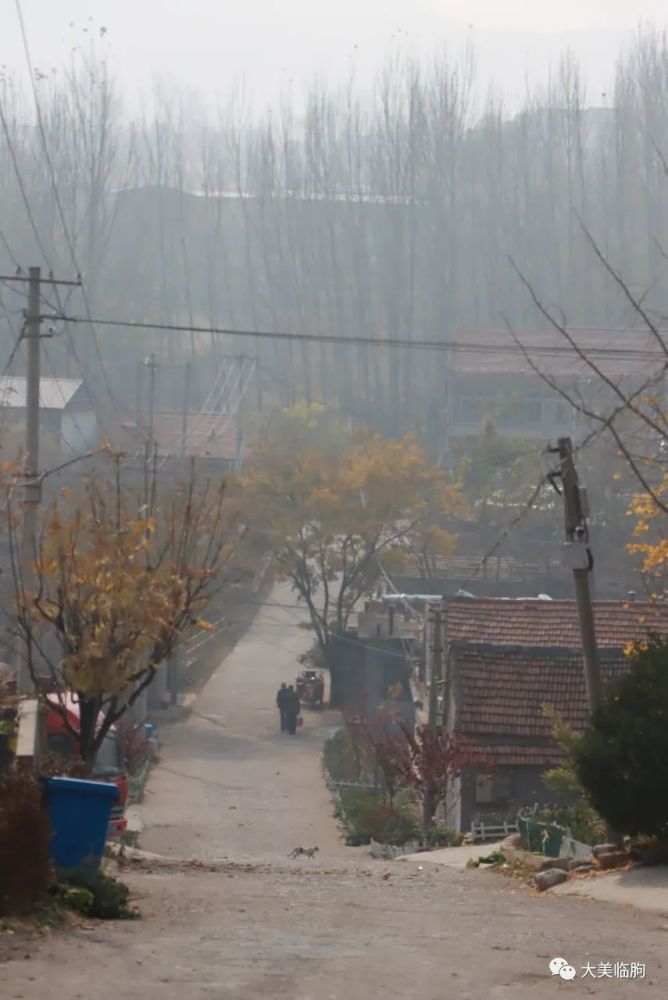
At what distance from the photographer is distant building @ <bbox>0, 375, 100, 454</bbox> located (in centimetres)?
6019

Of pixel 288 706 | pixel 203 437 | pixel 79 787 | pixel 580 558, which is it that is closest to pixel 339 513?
pixel 288 706

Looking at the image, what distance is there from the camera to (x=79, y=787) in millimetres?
10766

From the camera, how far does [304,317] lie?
309 ft

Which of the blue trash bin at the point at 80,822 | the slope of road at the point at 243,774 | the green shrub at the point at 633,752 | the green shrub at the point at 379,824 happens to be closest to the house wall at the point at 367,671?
the slope of road at the point at 243,774

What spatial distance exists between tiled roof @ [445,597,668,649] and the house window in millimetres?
3364

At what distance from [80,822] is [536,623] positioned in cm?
2007

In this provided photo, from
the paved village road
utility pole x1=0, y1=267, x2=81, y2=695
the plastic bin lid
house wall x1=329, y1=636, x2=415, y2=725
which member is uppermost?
utility pole x1=0, y1=267, x2=81, y2=695

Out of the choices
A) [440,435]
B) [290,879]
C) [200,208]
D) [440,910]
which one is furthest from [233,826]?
[200,208]

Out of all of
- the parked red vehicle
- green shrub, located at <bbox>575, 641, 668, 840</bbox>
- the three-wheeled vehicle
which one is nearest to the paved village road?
green shrub, located at <bbox>575, 641, 668, 840</bbox>

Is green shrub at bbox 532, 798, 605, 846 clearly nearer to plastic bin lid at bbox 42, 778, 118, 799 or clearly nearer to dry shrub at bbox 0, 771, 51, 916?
plastic bin lid at bbox 42, 778, 118, 799

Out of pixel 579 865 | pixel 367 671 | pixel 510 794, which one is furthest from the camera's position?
pixel 367 671

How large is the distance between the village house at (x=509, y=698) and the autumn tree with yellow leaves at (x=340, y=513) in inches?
619

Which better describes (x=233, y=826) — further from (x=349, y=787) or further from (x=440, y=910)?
(x=440, y=910)

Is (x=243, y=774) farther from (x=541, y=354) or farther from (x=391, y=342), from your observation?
(x=541, y=354)
